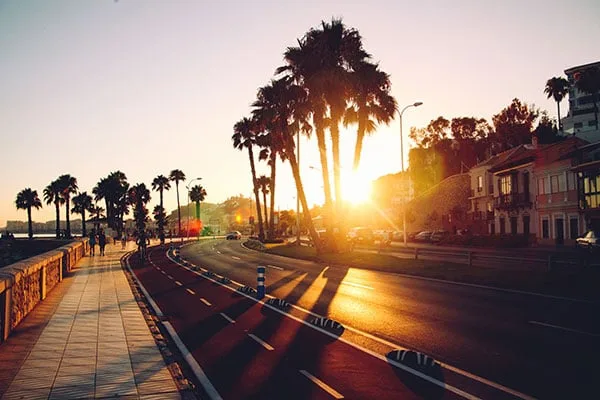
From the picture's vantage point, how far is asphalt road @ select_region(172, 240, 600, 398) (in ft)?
29.5

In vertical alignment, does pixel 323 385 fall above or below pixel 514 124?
below

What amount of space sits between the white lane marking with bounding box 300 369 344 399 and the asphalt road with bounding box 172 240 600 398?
6.95 feet

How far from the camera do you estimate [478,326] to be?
43.2 feet

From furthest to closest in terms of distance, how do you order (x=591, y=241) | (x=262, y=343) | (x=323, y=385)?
1. (x=591, y=241)
2. (x=262, y=343)
3. (x=323, y=385)

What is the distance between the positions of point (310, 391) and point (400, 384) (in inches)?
61.3

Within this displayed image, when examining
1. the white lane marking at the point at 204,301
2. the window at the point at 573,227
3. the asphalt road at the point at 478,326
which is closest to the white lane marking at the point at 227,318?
the white lane marking at the point at 204,301

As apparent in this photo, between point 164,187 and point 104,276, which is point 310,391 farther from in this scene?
point 164,187

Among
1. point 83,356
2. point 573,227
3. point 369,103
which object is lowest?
point 83,356

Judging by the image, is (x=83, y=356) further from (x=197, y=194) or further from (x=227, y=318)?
(x=197, y=194)

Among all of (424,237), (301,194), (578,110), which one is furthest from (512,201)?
(578,110)

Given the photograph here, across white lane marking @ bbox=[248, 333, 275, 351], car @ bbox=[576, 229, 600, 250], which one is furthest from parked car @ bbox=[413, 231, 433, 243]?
white lane marking @ bbox=[248, 333, 275, 351]

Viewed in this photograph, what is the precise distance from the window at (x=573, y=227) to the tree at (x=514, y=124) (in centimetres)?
3585

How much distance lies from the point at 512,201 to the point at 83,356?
5801 cm

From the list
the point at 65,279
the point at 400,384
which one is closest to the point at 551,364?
the point at 400,384
